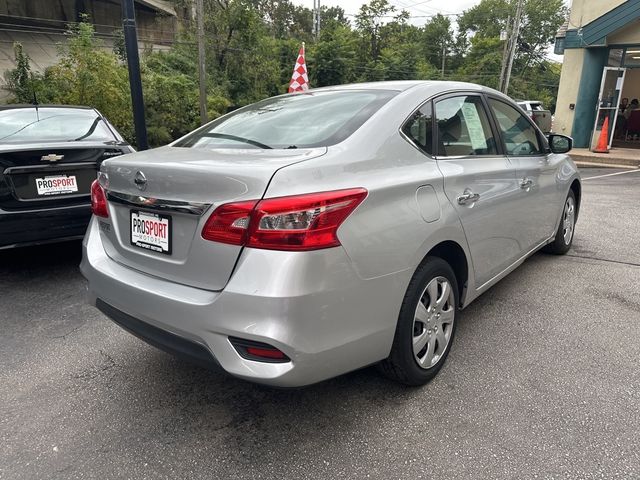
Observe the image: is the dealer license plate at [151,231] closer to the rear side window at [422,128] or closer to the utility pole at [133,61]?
the rear side window at [422,128]

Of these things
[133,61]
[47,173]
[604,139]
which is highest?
[133,61]

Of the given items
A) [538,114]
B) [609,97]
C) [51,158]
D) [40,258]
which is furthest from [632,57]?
[40,258]

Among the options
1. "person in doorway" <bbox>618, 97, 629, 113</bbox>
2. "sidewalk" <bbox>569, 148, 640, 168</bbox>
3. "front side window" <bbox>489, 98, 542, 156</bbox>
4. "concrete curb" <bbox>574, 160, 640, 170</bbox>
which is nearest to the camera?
"front side window" <bbox>489, 98, 542, 156</bbox>

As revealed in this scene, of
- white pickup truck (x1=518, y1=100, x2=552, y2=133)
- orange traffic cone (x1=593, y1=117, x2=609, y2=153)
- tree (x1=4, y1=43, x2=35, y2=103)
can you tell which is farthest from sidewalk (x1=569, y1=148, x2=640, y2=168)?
tree (x1=4, y1=43, x2=35, y2=103)

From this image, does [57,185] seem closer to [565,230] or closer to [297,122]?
[297,122]

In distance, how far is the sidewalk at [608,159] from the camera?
12633 millimetres

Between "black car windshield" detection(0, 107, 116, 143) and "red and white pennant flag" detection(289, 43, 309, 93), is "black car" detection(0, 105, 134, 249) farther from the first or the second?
"red and white pennant flag" detection(289, 43, 309, 93)

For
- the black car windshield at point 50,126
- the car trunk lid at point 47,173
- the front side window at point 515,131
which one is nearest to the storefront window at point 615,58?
the front side window at point 515,131

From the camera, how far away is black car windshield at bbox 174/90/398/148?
2.34 m

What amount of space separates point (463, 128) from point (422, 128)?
507 mm

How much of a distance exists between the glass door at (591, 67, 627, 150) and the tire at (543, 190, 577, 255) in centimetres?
1104

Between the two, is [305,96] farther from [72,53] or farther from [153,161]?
[72,53]

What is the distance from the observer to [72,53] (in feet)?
35.1

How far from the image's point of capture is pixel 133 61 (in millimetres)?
5441
